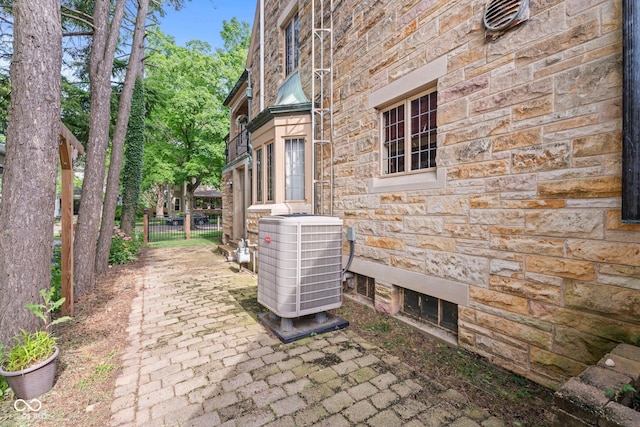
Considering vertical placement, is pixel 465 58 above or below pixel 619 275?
above

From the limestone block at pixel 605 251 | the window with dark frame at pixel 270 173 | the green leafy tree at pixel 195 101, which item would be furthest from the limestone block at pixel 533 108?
the green leafy tree at pixel 195 101

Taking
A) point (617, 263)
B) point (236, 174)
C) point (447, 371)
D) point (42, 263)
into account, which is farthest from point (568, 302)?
point (236, 174)

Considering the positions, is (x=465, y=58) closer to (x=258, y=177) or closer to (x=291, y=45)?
(x=291, y=45)

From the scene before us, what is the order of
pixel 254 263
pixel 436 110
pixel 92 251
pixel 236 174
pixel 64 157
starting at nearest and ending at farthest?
pixel 436 110, pixel 64 157, pixel 92 251, pixel 254 263, pixel 236 174

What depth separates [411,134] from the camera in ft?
12.9

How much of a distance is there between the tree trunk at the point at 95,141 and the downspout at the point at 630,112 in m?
7.44

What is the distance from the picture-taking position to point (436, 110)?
357 cm

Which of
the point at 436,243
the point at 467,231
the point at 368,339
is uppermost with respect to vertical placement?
the point at 467,231

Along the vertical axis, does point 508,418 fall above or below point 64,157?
below

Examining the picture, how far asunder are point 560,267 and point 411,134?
90.9 inches

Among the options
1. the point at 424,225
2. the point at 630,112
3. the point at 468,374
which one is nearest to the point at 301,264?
the point at 424,225

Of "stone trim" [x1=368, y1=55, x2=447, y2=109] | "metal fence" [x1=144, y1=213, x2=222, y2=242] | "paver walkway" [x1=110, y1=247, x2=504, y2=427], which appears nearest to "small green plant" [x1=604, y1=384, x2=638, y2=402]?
"paver walkway" [x1=110, y1=247, x2=504, y2=427]

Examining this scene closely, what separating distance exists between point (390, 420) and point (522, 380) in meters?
1.36

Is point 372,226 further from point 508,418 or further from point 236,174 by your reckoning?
point 236,174
